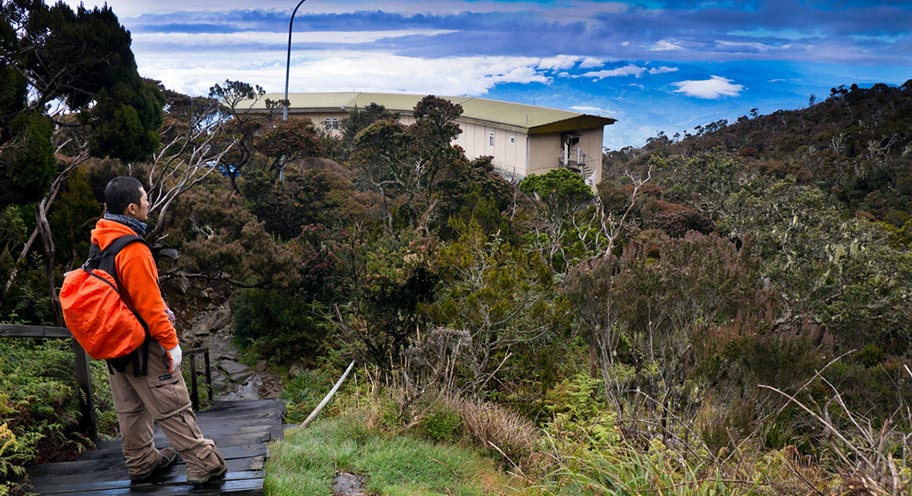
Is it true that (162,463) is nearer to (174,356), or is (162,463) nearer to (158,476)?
(158,476)

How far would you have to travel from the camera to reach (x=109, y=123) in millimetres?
10352

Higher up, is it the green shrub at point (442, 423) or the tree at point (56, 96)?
the tree at point (56, 96)

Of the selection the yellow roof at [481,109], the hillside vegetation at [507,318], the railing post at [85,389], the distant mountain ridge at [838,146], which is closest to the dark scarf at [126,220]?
the hillside vegetation at [507,318]

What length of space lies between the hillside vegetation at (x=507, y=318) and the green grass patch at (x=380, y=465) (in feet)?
0.20

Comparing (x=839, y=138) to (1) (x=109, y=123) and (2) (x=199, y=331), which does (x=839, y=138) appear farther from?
(1) (x=109, y=123)

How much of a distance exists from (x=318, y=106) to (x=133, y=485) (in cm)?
4507

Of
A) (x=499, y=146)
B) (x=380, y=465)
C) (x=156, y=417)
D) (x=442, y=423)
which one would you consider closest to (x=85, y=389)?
(x=156, y=417)

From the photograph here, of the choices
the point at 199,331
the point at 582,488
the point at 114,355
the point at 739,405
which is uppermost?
the point at 114,355

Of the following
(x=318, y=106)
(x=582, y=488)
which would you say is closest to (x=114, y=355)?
(x=582, y=488)

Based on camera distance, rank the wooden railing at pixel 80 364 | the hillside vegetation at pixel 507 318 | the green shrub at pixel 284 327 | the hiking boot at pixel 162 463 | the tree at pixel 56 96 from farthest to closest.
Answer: the green shrub at pixel 284 327, the tree at pixel 56 96, the hillside vegetation at pixel 507 318, the wooden railing at pixel 80 364, the hiking boot at pixel 162 463

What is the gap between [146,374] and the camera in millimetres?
4418

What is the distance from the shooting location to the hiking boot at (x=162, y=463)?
15.3 ft

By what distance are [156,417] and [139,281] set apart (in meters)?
0.85

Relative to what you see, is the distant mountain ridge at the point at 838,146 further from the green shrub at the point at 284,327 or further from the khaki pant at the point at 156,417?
the khaki pant at the point at 156,417
